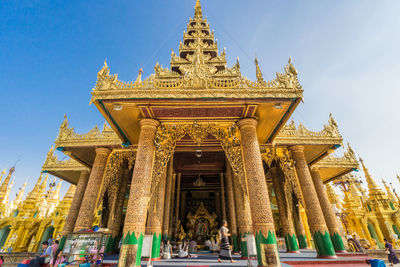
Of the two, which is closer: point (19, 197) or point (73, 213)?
point (73, 213)

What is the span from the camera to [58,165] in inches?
534

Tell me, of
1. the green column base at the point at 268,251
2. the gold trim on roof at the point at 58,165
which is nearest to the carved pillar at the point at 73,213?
the gold trim on roof at the point at 58,165

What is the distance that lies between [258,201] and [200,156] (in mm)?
6114

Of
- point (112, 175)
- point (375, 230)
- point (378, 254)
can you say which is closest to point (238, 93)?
point (112, 175)

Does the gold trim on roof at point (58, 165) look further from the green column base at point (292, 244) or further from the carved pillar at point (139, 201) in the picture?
the green column base at point (292, 244)

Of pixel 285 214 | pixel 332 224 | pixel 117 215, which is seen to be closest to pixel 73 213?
pixel 117 215

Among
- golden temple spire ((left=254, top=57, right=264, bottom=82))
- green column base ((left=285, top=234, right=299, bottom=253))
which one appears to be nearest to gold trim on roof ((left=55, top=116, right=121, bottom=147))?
golden temple spire ((left=254, top=57, right=264, bottom=82))

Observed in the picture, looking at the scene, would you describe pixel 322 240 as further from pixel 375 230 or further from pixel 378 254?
pixel 375 230

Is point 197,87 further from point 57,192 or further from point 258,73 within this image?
point 57,192

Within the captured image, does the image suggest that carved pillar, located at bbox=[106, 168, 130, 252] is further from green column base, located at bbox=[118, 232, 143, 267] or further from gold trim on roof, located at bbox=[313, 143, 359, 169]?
gold trim on roof, located at bbox=[313, 143, 359, 169]

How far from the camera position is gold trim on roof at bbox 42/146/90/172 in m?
13.4

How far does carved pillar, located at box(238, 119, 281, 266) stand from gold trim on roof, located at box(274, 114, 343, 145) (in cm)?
414

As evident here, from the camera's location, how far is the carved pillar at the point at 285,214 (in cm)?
1098

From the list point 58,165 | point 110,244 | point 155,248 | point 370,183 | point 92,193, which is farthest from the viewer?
point 370,183
